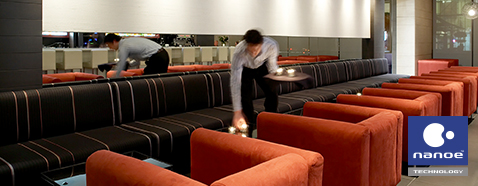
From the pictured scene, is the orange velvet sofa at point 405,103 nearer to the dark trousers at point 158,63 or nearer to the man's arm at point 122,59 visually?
the dark trousers at point 158,63

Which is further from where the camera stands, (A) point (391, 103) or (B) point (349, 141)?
(A) point (391, 103)

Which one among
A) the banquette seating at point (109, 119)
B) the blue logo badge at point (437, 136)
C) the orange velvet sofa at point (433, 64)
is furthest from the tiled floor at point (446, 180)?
the orange velvet sofa at point (433, 64)

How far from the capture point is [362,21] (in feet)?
28.5

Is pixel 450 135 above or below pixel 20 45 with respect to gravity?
below

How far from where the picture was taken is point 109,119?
3.49m

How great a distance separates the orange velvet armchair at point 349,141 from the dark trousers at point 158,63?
6.69 feet

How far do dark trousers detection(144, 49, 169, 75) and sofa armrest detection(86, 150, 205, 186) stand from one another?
2672 millimetres

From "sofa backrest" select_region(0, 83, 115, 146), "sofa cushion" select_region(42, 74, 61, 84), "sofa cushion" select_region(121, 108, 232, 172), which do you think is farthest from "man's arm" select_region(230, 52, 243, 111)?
"sofa cushion" select_region(42, 74, 61, 84)

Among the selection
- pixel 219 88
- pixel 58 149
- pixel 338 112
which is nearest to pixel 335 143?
pixel 338 112

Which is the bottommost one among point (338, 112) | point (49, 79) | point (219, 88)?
point (338, 112)

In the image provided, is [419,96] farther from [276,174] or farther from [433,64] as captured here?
[433,64]

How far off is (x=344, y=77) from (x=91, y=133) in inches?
204

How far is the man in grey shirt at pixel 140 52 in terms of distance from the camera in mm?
4051

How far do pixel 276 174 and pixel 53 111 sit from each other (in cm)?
235
